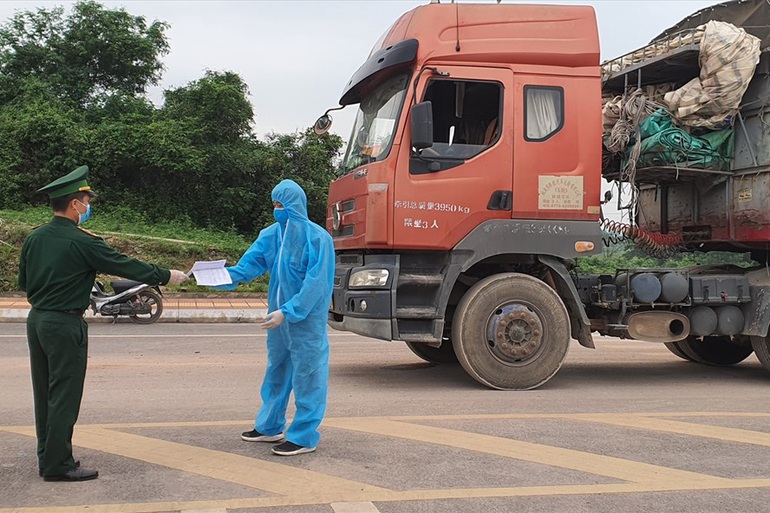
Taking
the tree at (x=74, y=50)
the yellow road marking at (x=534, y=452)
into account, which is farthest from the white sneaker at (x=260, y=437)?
the tree at (x=74, y=50)

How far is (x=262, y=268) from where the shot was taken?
16.8 feet

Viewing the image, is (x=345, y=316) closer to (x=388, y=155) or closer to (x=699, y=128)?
(x=388, y=155)

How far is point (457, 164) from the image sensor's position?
6.87 m

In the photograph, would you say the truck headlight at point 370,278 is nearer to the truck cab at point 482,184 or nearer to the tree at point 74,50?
the truck cab at point 482,184

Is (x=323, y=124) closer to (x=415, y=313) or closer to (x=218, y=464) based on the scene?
(x=415, y=313)

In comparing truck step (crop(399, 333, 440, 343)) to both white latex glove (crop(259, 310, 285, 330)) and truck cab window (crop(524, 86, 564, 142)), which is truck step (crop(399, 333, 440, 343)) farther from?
white latex glove (crop(259, 310, 285, 330))

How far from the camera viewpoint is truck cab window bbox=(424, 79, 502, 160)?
6.92 metres

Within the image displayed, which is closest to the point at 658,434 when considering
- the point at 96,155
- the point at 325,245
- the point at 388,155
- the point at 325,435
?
the point at 325,435

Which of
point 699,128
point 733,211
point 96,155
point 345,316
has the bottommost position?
point 345,316

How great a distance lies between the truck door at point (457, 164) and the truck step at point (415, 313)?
567 mm

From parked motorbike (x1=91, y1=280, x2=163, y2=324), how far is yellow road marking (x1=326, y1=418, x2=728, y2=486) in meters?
7.93

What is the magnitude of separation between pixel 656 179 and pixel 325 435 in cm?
496

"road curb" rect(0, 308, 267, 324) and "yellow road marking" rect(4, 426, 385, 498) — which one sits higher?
"road curb" rect(0, 308, 267, 324)

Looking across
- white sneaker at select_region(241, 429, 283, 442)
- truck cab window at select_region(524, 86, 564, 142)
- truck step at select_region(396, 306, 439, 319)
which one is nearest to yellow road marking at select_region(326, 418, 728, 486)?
white sneaker at select_region(241, 429, 283, 442)
